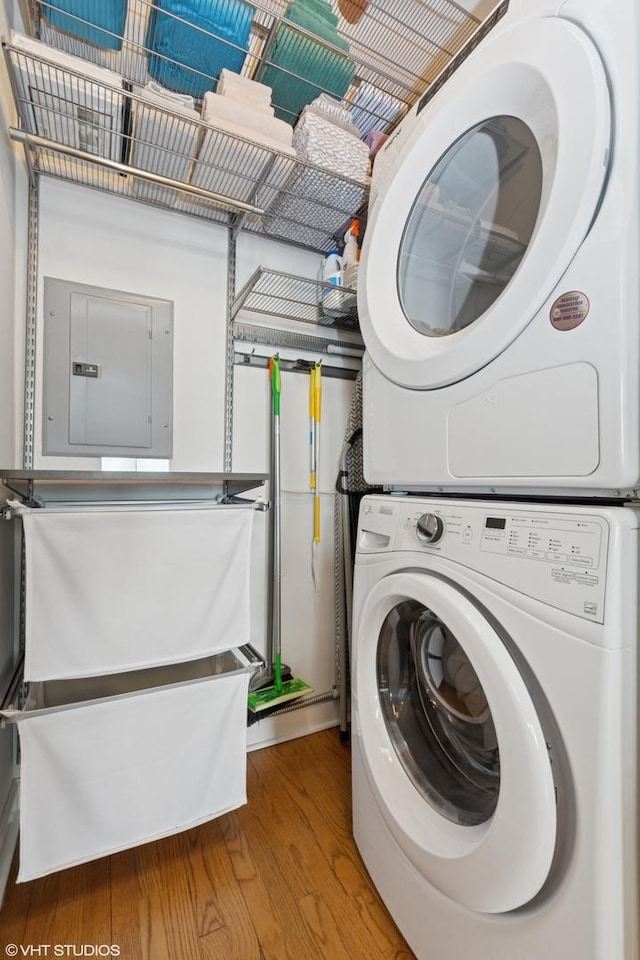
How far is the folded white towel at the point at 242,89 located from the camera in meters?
1.15

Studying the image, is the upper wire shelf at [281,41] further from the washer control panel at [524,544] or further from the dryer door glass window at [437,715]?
the dryer door glass window at [437,715]

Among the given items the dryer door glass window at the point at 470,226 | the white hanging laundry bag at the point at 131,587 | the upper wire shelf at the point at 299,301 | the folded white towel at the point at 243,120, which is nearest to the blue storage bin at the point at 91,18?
the folded white towel at the point at 243,120

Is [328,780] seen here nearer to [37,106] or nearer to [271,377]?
[271,377]

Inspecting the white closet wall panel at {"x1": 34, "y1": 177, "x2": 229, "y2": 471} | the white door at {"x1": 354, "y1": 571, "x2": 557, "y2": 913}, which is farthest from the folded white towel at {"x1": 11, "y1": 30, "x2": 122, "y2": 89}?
the white door at {"x1": 354, "y1": 571, "x2": 557, "y2": 913}

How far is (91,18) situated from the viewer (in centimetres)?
104

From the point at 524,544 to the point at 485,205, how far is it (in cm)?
72

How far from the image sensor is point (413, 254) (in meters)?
1.03

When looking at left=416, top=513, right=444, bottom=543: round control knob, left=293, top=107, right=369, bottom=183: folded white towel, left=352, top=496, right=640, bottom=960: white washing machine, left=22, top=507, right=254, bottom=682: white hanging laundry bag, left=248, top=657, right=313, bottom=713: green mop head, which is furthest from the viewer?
left=248, top=657, right=313, bottom=713: green mop head

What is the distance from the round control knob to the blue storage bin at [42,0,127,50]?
1.39 meters

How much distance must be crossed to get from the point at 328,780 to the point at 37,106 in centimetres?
207

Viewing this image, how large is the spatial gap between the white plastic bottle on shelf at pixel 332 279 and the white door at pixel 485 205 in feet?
1.47

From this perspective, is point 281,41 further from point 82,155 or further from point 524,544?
point 524,544
